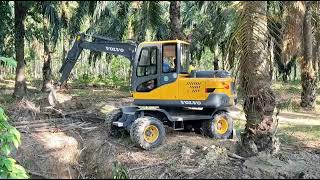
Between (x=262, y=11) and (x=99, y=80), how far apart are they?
1170 inches

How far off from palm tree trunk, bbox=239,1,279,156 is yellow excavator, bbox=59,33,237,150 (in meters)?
2.99

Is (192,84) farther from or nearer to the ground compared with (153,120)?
farther from the ground

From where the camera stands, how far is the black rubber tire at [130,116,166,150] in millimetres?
11117

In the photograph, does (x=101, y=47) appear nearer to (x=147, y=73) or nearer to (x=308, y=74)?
(x=147, y=73)

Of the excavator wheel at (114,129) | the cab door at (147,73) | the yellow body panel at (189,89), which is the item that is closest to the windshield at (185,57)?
the yellow body panel at (189,89)

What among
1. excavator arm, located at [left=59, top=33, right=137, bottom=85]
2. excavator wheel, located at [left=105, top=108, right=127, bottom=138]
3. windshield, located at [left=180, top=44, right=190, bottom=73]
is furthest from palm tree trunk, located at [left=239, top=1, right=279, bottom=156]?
excavator arm, located at [left=59, top=33, right=137, bottom=85]

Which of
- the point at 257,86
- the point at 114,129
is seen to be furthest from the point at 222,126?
the point at 257,86

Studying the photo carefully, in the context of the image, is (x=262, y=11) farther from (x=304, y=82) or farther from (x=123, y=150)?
(x=304, y=82)

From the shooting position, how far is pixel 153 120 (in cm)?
1156

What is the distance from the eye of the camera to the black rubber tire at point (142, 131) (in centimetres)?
1112

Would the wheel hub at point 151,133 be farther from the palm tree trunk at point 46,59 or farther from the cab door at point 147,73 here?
the palm tree trunk at point 46,59

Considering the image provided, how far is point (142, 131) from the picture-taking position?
11.2m

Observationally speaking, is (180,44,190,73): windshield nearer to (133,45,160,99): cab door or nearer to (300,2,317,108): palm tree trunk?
(133,45,160,99): cab door

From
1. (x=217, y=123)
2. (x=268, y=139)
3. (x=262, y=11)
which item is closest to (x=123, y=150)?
(x=217, y=123)
